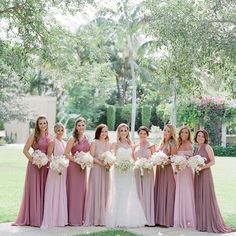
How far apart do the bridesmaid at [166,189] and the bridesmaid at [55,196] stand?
1.69 meters

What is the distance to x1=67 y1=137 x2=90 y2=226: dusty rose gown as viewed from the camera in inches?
362

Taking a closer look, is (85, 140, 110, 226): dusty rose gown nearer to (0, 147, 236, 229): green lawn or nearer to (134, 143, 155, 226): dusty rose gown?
(134, 143, 155, 226): dusty rose gown

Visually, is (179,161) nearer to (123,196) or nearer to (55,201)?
(123,196)

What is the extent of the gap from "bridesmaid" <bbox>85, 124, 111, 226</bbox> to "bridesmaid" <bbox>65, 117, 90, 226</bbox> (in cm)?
13

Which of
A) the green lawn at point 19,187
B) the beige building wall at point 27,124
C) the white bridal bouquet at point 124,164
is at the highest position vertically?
the beige building wall at point 27,124

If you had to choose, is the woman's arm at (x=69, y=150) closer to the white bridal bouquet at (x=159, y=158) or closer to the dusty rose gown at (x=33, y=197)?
the dusty rose gown at (x=33, y=197)

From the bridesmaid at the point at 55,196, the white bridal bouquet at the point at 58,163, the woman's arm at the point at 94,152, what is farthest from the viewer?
the woman's arm at the point at 94,152

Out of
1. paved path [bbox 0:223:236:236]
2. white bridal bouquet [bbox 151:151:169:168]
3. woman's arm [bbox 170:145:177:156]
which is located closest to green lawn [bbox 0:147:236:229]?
paved path [bbox 0:223:236:236]

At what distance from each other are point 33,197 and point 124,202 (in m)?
1.62

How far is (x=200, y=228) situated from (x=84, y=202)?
2.12m

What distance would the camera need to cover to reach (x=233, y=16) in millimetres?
8359

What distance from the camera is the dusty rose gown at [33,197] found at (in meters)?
9.06

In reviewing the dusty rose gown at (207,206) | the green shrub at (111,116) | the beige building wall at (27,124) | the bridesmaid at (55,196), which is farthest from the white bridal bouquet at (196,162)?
the green shrub at (111,116)

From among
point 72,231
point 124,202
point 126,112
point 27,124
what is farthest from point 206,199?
point 126,112
